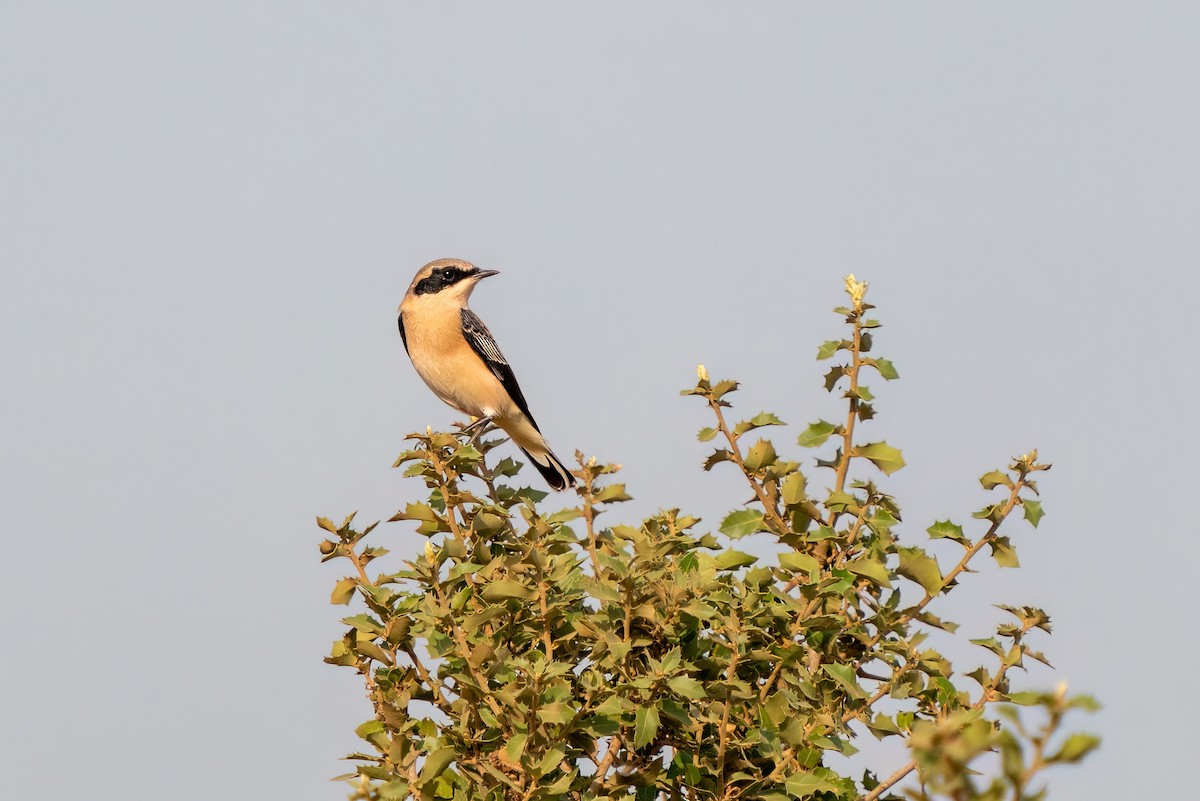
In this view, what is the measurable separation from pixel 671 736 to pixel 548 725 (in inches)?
24.1

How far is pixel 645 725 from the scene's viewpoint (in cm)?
497

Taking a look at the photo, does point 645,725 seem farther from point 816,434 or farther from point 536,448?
point 536,448

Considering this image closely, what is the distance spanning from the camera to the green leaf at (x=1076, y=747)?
8.55 feet

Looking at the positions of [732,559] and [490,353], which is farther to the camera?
[490,353]

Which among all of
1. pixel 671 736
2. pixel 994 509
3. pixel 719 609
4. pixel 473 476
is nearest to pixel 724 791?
pixel 671 736

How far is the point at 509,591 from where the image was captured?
5.46 m

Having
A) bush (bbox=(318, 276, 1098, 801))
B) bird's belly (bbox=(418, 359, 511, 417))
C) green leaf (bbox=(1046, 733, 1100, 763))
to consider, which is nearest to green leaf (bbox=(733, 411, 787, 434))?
bush (bbox=(318, 276, 1098, 801))

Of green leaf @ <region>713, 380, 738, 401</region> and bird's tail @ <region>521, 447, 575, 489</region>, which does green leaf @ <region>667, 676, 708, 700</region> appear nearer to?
green leaf @ <region>713, 380, 738, 401</region>

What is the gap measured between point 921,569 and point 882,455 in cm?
Answer: 59

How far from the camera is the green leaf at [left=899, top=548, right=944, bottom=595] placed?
587 cm

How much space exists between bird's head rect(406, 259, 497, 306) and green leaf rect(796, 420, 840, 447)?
764 cm

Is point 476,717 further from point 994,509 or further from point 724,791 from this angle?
point 994,509

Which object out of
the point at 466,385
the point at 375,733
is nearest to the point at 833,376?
the point at 375,733

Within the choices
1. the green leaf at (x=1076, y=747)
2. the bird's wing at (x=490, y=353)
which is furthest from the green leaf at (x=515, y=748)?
the bird's wing at (x=490, y=353)
